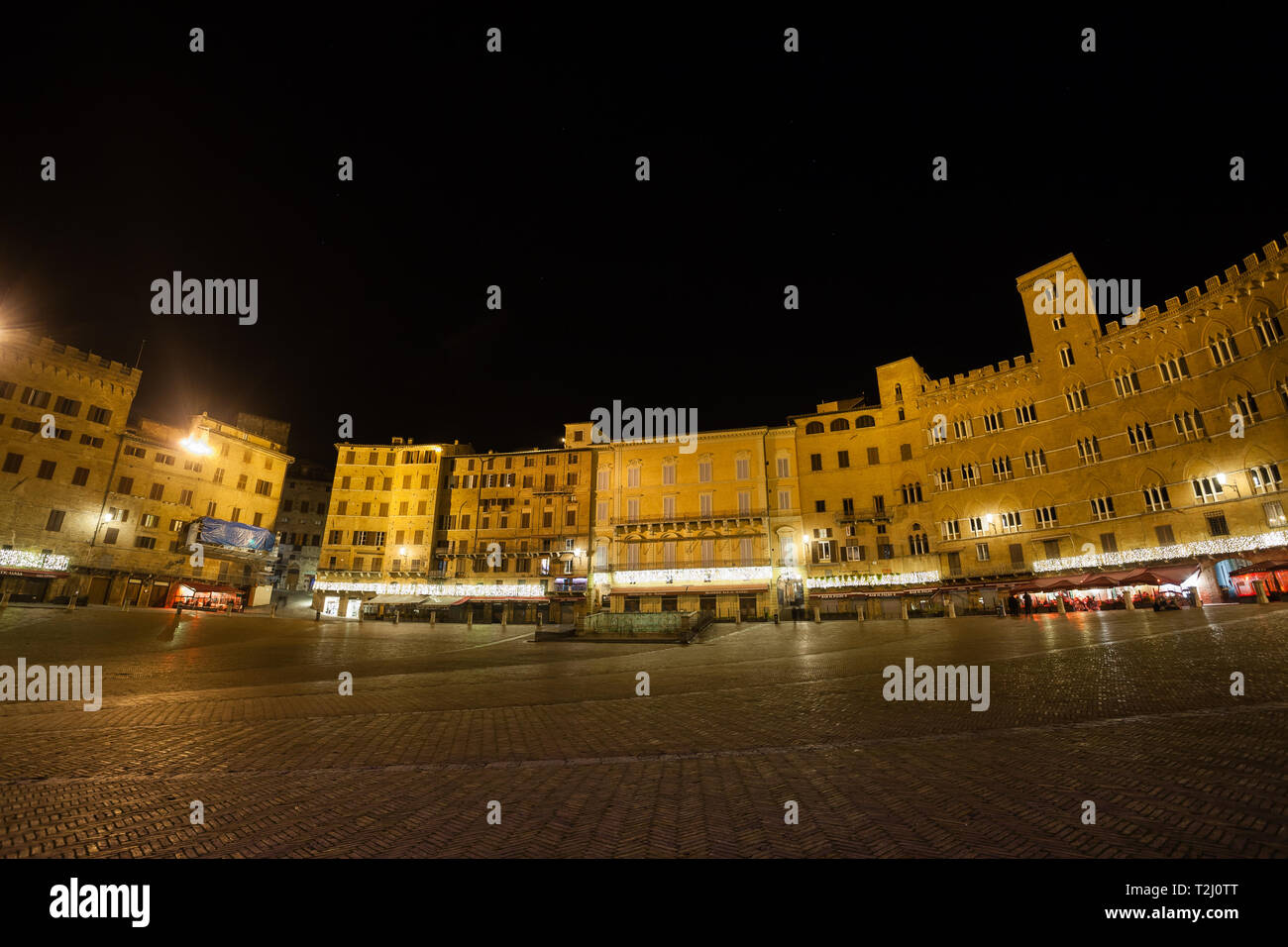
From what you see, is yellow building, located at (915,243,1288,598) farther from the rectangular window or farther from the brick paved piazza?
the brick paved piazza

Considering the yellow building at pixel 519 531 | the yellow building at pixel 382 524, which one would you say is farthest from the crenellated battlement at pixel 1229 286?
the yellow building at pixel 382 524

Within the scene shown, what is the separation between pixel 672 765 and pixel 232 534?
165ft

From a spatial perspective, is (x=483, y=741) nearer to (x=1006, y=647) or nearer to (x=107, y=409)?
(x=1006, y=647)

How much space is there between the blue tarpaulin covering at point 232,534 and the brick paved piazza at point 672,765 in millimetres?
37325

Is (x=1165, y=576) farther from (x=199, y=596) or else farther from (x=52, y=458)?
(x=52, y=458)

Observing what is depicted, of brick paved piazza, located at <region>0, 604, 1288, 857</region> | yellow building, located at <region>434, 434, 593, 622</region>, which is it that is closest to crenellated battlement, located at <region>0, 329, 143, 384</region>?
yellow building, located at <region>434, 434, 593, 622</region>

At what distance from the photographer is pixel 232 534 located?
142ft

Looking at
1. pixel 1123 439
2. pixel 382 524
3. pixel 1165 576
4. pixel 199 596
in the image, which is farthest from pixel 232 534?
pixel 1123 439

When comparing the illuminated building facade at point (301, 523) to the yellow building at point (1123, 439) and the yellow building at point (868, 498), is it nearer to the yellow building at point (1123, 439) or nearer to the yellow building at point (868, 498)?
the yellow building at point (868, 498)

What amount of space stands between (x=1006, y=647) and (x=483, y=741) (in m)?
14.0

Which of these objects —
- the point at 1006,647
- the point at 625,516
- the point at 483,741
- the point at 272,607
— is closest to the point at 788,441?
the point at 625,516

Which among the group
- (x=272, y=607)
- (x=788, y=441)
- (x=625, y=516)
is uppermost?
(x=788, y=441)

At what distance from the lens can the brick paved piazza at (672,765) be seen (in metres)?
3.50
